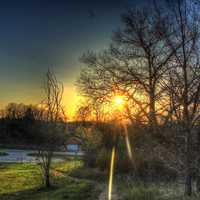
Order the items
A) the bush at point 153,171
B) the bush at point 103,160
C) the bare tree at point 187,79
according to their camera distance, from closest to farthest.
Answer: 1. the bare tree at point 187,79
2. the bush at point 153,171
3. the bush at point 103,160

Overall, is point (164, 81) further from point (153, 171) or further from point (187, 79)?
point (153, 171)

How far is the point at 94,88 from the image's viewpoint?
18.0 m

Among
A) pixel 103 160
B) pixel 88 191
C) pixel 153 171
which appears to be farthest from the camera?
pixel 103 160

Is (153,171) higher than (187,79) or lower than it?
lower

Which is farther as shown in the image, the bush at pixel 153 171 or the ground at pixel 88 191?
the bush at pixel 153 171

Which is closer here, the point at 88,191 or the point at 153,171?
the point at 88,191

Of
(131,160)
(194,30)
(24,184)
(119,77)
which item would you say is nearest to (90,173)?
(131,160)

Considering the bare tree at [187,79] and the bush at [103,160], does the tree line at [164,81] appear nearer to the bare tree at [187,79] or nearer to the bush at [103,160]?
the bare tree at [187,79]

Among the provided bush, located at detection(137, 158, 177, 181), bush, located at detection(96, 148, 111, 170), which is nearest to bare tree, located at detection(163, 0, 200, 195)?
bush, located at detection(137, 158, 177, 181)

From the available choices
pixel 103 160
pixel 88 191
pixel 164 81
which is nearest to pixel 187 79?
pixel 164 81

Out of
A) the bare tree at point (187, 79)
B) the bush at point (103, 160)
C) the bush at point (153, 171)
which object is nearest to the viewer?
the bare tree at point (187, 79)

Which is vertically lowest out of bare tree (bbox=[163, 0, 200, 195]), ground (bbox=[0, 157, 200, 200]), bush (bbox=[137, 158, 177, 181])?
ground (bbox=[0, 157, 200, 200])

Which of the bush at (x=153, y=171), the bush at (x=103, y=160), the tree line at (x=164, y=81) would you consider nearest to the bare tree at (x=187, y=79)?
the tree line at (x=164, y=81)

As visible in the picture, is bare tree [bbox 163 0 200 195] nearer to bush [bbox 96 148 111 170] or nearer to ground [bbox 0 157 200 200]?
ground [bbox 0 157 200 200]
